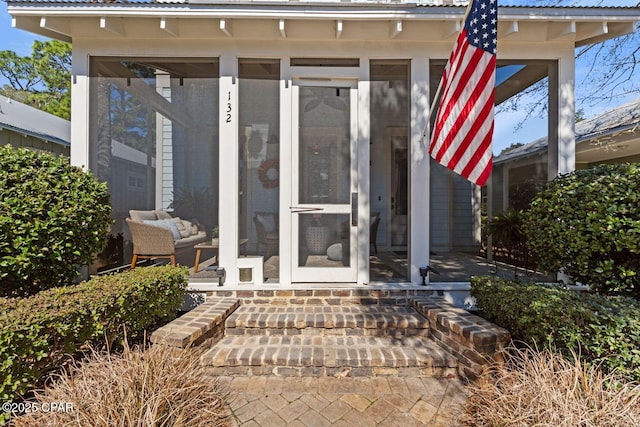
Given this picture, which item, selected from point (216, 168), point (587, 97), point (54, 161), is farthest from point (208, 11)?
point (587, 97)

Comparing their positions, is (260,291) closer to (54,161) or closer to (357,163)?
(357,163)

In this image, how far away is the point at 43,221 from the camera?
2.55 m

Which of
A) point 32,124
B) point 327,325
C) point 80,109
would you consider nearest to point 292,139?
point 327,325

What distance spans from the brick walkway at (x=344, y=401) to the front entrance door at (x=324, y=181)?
4.56 feet

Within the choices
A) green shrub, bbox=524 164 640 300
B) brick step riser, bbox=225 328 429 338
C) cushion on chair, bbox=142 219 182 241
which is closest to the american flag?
green shrub, bbox=524 164 640 300

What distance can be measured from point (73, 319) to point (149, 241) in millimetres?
1757

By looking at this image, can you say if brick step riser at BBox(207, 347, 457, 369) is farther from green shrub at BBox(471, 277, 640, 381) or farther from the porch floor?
the porch floor

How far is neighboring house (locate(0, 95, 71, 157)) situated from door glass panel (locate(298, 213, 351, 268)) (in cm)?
585

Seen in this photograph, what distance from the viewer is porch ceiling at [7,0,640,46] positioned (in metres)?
3.24

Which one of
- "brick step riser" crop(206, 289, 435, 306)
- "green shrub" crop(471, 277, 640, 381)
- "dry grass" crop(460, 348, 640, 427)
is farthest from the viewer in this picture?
"brick step riser" crop(206, 289, 435, 306)

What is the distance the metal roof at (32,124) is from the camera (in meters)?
5.97

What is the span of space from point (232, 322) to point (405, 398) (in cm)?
173

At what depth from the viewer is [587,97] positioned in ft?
19.0

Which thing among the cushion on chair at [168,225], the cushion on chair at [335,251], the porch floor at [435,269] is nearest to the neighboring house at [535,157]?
the porch floor at [435,269]
